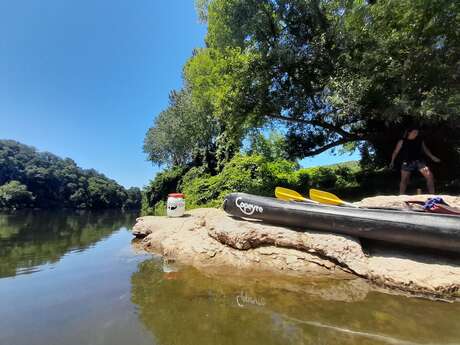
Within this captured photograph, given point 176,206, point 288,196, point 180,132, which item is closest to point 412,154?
point 288,196

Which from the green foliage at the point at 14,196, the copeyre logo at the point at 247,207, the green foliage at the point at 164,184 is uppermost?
the green foliage at the point at 14,196

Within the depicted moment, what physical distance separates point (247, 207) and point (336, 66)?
275 inches

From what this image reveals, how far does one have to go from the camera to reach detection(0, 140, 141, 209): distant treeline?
174 ft

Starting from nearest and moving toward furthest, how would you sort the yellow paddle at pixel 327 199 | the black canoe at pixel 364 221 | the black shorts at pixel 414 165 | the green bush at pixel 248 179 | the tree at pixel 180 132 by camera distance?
the black canoe at pixel 364 221 < the yellow paddle at pixel 327 199 < the black shorts at pixel 414 165 < the green bush at pixel 248 179 < the tree at pixel 180 132

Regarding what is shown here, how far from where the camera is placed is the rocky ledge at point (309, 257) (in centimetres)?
291

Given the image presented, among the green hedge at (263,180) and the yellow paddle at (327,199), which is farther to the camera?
the green hedge at (263,180)

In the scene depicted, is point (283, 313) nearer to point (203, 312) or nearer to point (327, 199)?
point (203, 312)

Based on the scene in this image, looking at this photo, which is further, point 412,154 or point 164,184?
point 164,184

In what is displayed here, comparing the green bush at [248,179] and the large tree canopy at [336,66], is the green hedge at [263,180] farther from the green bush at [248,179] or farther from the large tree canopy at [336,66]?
the large tree canopy at [336,66]

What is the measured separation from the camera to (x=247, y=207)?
14.1ft

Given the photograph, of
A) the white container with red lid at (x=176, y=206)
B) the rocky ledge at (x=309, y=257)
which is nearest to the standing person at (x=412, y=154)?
the rocky ledge at (x=309, y=257)

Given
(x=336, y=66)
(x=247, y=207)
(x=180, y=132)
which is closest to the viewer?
(x=247, y=207)

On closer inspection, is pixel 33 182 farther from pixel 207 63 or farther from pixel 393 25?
pixel 393 25

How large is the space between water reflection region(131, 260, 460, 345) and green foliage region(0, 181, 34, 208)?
62.1 meters
